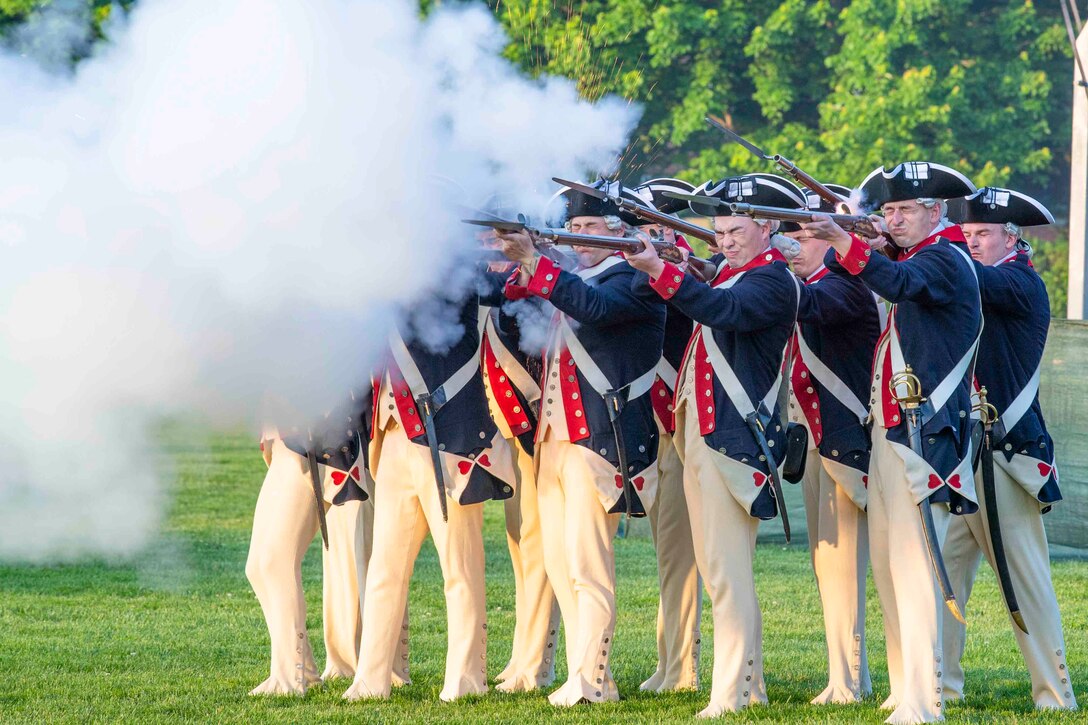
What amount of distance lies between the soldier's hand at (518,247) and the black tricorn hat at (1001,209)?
82.0 inches

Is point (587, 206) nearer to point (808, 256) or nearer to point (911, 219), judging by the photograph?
point (808, 256)

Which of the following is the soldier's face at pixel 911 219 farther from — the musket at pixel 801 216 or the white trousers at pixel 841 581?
the white trousers at pixel 841 581

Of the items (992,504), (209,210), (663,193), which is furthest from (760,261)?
(209,210)

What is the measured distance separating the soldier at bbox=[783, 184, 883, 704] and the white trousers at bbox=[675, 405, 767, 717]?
0.62 m

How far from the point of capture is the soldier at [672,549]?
8078 millimetres

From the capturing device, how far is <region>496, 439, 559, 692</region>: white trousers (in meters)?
8.13

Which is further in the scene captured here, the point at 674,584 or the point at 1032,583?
the point at 674,584

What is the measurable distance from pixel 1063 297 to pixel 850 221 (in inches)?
880

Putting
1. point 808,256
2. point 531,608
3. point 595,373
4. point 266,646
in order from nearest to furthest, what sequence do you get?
1. point 595,373
2. point 808,256
3. point 531,608
4. point 266,646

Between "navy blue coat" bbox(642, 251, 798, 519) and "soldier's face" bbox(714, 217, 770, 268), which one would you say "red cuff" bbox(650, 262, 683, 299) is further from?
"soldier's face" bbox(714, 217, 770, 268)

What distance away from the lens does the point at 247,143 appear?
20.6ft

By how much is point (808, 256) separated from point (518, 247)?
1694mm

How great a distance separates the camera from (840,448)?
25.2 feet

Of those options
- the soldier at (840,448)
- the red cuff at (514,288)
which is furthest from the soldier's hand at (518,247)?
the soldier at (840,448)
